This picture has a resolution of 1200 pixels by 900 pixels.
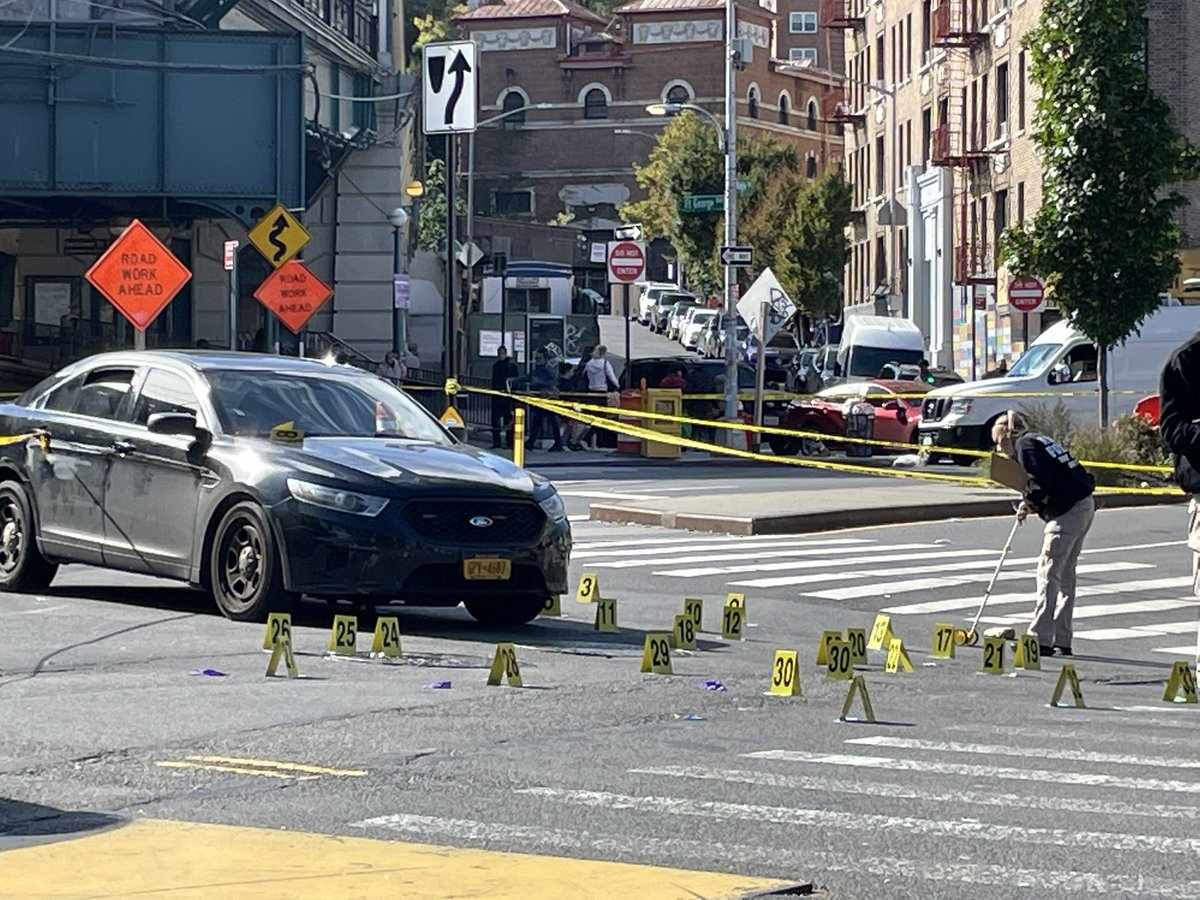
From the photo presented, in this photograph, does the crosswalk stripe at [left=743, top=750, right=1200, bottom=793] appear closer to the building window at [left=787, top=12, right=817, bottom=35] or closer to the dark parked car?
the dark parked car

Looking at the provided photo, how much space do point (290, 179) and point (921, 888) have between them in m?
34.1

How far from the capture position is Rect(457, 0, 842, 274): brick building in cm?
11488

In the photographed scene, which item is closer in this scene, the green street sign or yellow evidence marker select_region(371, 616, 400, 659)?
yellow evidence marker select_region(371, 616, 400, 659)

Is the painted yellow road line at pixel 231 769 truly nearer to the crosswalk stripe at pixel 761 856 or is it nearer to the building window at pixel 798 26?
the crosswalk stripe at pixel 761 856

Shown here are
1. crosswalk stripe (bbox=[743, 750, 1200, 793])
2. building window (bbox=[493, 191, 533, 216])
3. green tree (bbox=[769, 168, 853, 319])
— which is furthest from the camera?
building window (bbox=[493, 191, 533, 216])

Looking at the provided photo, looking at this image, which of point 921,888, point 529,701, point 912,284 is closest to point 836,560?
point 529,701

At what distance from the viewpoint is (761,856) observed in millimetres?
6883

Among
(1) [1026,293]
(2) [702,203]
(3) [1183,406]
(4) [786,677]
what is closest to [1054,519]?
(4) [786,677]

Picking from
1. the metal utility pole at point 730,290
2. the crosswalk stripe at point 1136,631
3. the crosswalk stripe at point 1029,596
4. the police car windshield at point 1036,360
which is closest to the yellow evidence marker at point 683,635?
the crosswalk stripe at point 1136,631

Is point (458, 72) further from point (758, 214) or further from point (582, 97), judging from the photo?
point (582, 97)

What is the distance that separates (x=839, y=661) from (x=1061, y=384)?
25.9 meters

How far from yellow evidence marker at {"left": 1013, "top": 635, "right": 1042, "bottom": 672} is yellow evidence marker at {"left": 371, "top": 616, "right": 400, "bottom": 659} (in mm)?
3501

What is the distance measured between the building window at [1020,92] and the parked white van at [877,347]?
6411mm

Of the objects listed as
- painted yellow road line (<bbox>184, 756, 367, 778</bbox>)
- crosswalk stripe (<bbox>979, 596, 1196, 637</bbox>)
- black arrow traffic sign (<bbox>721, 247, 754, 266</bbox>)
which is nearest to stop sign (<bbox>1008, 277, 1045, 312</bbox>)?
black arrow traffic sign (<bbox>721, 247, 754, 266</bbox>)
